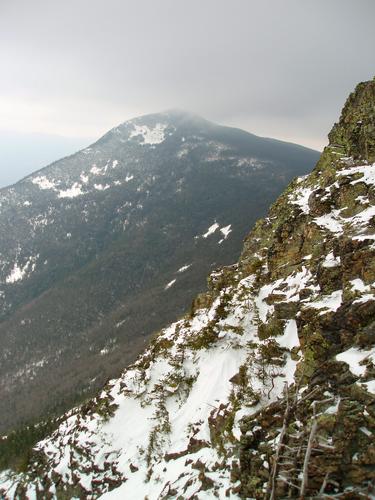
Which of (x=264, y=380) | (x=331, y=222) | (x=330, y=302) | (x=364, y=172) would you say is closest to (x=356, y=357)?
(x=330, y=302)

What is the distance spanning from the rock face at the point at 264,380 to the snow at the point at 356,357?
78 mm

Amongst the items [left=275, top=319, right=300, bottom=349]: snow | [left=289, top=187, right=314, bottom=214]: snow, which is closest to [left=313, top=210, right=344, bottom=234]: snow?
[left=289, top=187, right=314, bottom=214]: snow

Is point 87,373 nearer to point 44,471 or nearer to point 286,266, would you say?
point 44,471

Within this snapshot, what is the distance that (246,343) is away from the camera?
95.5 feet

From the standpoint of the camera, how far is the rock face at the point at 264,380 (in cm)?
1282

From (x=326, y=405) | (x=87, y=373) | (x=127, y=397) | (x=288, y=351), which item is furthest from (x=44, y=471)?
(x=87, y=373)

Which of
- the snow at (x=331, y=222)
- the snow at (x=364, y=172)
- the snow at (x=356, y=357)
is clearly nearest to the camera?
the snow at (x=356, y=357)

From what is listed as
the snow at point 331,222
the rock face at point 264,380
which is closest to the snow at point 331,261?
the rock face at point 264,380

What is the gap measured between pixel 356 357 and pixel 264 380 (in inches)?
343

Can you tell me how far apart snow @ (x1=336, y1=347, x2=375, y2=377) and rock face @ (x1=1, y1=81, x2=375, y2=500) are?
0.08 m

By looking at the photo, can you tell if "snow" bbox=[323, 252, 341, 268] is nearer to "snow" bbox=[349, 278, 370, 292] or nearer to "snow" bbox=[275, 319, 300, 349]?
"snow" bbox=[349, 278, 370, 292]

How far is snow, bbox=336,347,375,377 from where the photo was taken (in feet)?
48.4

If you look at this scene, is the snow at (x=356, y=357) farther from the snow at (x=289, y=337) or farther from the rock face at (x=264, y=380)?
the snow at (x=289, y=337)

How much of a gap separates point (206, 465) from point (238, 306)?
1549 centimetres
